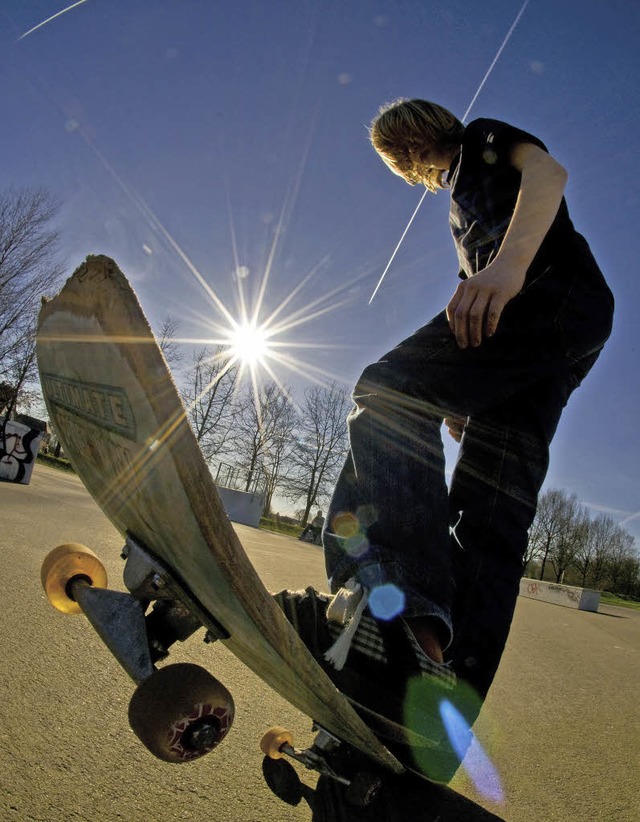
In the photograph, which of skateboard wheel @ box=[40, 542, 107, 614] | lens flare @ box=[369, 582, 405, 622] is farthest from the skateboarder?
skateboard wheel @ box=[40, 542, 107, 614]

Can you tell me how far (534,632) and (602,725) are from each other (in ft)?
10.7

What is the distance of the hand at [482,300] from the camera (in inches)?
39.8

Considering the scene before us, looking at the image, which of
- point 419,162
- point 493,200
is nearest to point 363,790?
point 493,200

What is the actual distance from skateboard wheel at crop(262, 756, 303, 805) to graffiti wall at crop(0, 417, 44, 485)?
995 centimetres

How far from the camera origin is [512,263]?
40.6 inches

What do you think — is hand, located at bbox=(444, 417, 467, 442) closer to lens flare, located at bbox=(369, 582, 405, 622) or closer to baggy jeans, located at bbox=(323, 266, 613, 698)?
baggy jeans, located at bbox=(323, 266, 613, 698)

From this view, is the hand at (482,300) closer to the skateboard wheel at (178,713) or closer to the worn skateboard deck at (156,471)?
the worn skateboard deck at (156,471)

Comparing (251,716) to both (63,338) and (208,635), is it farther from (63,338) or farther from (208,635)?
(63,338)

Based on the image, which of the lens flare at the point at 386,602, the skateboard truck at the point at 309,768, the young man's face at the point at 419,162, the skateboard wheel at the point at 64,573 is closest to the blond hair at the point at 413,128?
the young man's face at the point at 419,162

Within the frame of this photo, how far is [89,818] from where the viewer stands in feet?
2.70

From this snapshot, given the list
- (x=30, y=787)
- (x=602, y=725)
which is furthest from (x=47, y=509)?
(x=602, y=725)

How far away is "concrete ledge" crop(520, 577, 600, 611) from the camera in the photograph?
16.7 m

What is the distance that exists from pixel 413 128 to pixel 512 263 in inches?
24.5

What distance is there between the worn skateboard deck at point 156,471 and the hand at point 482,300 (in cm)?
67
